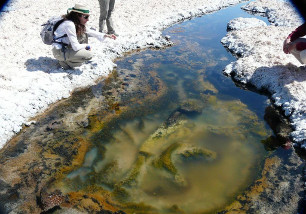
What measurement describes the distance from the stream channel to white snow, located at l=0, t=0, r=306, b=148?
334 mm

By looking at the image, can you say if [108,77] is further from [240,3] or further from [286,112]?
[240,3]

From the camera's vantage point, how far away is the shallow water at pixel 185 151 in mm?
3338

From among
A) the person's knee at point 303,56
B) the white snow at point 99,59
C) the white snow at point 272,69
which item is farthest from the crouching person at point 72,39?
the person's knee at point 303,56

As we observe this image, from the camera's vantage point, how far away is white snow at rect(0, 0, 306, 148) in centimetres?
463

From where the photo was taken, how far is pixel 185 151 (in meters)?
4.00

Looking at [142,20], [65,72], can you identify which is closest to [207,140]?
[65,72]

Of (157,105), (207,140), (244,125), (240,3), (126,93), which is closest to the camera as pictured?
(207,140)

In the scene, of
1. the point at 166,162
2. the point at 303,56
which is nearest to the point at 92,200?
the point at 166,162

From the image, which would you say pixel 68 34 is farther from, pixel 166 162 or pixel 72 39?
pixel 166 162

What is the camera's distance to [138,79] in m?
5.89

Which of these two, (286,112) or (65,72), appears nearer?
(286,112)

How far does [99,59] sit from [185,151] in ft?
11.7

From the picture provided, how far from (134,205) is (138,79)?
11.0 ft

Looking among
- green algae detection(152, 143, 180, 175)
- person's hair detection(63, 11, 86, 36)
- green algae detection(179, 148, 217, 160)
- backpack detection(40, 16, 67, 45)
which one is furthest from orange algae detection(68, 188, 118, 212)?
person's hair detection(63, 11, 86, 36)
